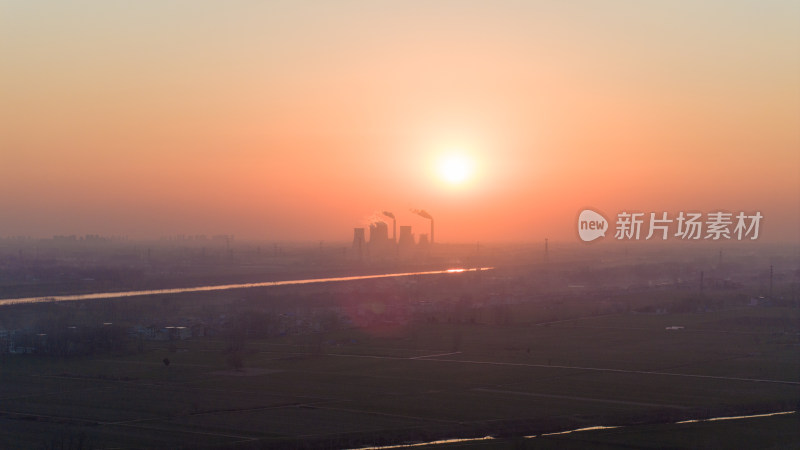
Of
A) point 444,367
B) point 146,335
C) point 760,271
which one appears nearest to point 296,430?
point 444,367

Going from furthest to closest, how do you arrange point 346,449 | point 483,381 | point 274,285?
point 274,285 → point 483,381 → point 346,449

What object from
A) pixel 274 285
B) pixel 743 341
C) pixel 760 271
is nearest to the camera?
pixel 743 341

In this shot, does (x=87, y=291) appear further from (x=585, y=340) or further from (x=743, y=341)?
(x=743, y=341)

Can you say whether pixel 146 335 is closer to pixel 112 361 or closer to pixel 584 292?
pixel 112 361

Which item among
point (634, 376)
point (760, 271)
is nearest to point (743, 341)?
point (634, 376)

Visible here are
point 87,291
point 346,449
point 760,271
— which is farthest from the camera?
point 760,271

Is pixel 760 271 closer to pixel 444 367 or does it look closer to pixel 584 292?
pixel 584 292

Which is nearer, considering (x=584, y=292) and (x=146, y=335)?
(x=146, y=335)

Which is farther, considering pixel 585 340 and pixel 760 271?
pixel 760 271

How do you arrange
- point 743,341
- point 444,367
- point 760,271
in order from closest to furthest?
point 444,367 < point 743,341 < point 760,271
